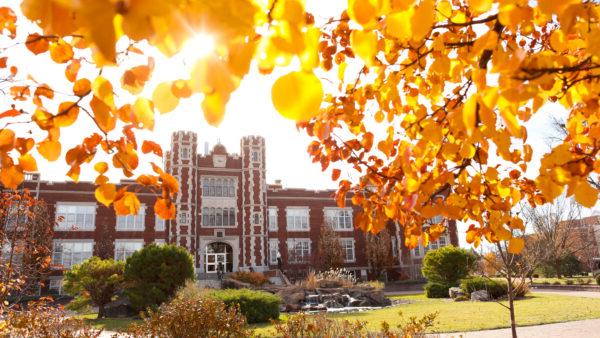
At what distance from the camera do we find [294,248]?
31781mm

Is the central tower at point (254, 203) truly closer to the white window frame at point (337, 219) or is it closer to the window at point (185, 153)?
the window at point (185, 153)

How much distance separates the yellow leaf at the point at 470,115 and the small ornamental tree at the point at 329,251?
29470mm

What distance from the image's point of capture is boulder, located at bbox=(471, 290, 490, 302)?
→ 52.4 feet

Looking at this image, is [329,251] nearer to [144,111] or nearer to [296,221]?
[296,221]

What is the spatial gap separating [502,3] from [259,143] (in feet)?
101

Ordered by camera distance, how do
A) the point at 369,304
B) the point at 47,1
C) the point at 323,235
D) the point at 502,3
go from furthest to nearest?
the point at 323,235 → the point at 369,304 → the point at 502,3 → the point at 47,1

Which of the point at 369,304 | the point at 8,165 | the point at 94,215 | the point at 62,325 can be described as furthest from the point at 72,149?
the point at 94,215

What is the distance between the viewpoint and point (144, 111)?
4.66 feet

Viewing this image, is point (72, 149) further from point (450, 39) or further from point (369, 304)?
point (369, 304)

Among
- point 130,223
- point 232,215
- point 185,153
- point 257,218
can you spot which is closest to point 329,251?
point 257,218

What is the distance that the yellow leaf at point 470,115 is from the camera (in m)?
0.98

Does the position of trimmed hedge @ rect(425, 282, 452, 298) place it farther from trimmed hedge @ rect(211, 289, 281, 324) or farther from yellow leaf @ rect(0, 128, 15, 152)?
yellow leaf @ rect(0, 128, 15, 152)

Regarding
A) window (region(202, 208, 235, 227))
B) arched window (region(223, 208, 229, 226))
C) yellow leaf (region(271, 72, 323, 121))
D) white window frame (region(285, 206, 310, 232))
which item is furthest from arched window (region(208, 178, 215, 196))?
yellow leaf (region(271, 72, 323, 121))

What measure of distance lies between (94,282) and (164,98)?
1612cm
